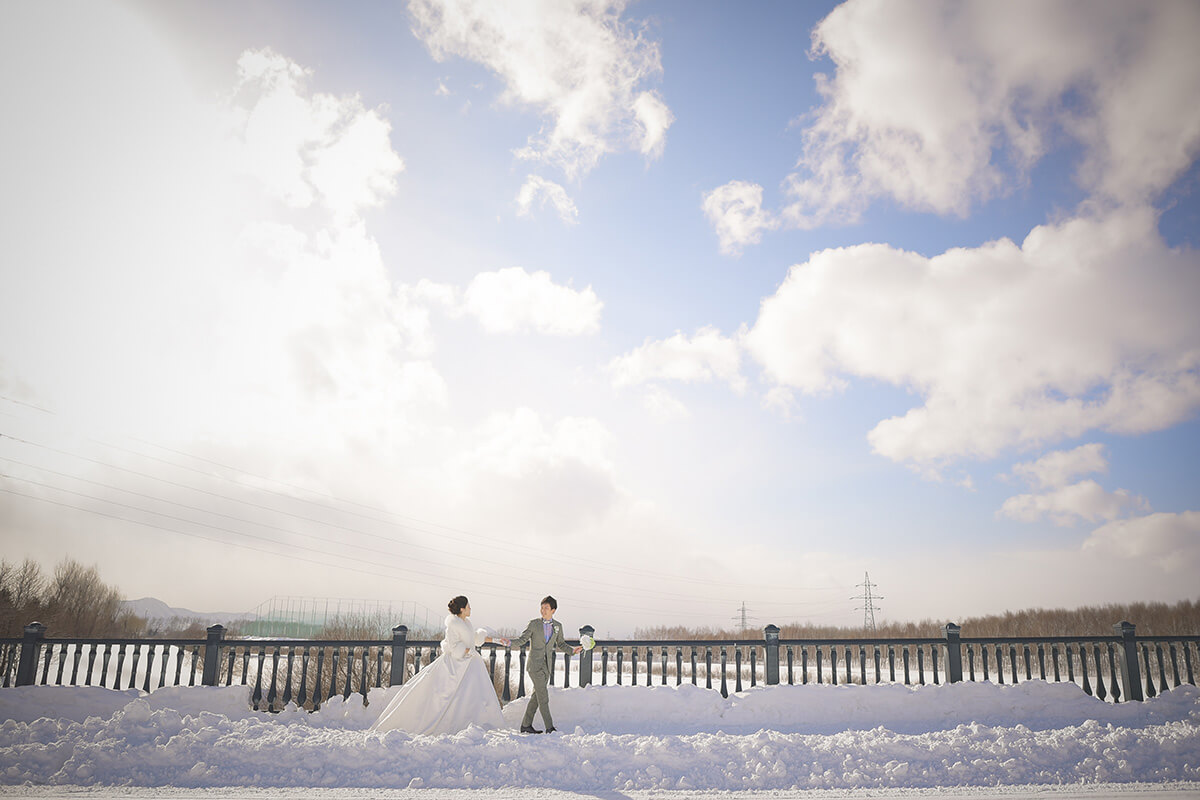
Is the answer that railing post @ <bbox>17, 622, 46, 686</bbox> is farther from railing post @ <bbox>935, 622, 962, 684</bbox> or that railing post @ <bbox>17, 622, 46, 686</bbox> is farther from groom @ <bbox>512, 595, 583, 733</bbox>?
→ railing post @ <bbox>935, 622, 962, 684</bbox>

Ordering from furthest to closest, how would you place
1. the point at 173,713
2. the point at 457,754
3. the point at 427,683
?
the point at 427,683, the point at 173,713, the point at 457,754

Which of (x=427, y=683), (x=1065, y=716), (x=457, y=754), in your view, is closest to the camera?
(x=457, y=754)

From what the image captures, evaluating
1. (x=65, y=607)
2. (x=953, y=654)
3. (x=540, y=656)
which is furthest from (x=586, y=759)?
(x=65, y=607)

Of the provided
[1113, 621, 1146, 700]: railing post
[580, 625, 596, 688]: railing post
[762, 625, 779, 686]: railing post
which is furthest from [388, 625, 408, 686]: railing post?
[1113, 621, 1146, 700]: railing post

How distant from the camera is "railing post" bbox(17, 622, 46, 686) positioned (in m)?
13.2

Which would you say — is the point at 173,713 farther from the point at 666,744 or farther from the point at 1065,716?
the point at 1065,716

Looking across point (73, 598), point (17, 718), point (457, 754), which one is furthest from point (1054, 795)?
point (73, 598)

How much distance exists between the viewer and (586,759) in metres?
9.06

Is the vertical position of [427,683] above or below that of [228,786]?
above

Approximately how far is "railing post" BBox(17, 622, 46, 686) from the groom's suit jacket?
9.90 m

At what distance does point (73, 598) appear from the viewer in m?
41.5

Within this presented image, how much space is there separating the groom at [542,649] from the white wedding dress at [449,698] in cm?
61

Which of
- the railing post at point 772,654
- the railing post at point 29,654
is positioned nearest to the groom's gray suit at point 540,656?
the railing post at point 772,654

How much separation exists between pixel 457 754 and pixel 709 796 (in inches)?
134
